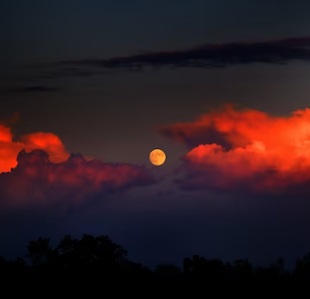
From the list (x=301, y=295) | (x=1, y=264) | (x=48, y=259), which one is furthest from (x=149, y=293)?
(x=48, y=259)

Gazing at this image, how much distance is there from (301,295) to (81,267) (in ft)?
80.1

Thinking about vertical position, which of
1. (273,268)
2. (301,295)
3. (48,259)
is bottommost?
(301,295)

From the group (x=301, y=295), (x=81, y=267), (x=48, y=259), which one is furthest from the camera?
(x=48, y=259)

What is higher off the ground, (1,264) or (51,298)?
(1,264)

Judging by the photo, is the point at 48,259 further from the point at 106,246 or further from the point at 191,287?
the point at 191,287

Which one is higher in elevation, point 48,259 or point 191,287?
point 48,259

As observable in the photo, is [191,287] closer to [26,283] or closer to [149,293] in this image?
[149,293]

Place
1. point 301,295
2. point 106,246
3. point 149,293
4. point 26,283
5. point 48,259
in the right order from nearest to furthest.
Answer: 1. point 301,295
2. point 149,293
3. point 26,283
4. point 48,259
5. point 106,246

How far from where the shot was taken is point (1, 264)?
80.4 m

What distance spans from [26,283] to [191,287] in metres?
14.8

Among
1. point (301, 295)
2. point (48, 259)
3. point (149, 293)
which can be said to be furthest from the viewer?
point (48, 259)

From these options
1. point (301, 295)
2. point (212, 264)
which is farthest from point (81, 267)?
point (301, 295)

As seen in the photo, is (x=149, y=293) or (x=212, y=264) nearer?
(x=149, y=293)

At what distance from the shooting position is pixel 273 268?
255 feet
